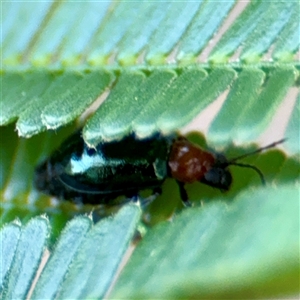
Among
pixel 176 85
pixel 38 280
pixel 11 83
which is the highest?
pixel 176 85

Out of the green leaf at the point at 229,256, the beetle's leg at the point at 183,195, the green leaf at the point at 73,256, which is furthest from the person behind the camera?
the beetle's leg at the point at 183,195

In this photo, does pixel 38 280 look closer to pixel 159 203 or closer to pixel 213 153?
pixel 159 203

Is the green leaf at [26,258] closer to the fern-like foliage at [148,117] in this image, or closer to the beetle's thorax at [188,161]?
the fern-like foliage at [148,117]

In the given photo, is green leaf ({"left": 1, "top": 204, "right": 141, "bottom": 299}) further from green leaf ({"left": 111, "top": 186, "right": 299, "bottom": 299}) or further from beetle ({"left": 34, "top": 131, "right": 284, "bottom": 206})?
beetle ({"left": 34, "top": 131, "right": 284, "bottom": 206})

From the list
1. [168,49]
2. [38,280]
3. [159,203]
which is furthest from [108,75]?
[38,280]

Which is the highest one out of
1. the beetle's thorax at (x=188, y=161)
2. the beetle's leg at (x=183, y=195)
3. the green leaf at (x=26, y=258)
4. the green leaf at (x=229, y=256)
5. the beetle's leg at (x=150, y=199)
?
the green leaf at (x=229, y=256)

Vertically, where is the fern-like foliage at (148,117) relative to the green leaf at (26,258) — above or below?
above

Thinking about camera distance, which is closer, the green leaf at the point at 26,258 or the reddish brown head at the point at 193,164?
the green leaf at the point at 26,258

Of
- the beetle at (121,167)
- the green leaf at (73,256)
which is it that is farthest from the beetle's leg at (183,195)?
the green leaf at (73,256)
